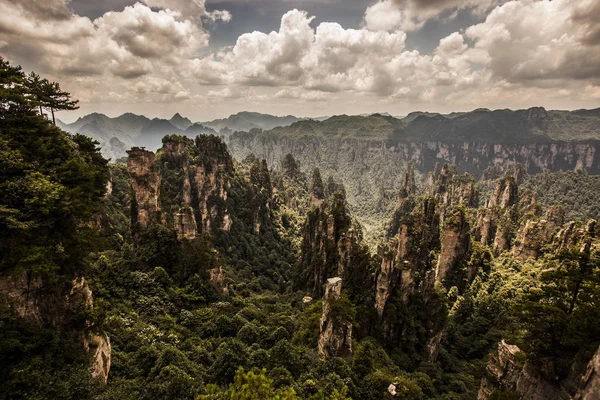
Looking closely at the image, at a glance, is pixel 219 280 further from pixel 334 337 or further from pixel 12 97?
pixel 12 97

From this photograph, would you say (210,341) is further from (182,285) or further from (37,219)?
(37,219)

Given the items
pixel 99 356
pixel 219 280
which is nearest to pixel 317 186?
pixel 219 280

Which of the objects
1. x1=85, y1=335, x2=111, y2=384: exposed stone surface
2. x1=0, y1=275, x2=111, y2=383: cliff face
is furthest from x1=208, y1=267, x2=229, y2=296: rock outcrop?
x1=0, y1=275, x2=111, y2=383: cliff face

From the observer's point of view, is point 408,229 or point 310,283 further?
point 310,283

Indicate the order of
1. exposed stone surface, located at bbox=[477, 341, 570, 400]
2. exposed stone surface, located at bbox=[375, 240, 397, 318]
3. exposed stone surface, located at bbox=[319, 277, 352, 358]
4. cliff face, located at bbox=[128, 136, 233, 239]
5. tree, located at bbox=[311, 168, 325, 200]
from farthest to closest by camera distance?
tree, located at bbox=[311, 168, 325, 200]
cliff face, located at bbox=[128, 136, 233, 239]
exposed stone surface, located at bbox=[375, 240, 397, 318]
exposed stone surface, located at bbox=[319, 277, 352, 358]
exposed stone surface, located at bbox=[477, 341, 570, 400]

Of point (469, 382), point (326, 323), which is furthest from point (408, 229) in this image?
point (326, 323)

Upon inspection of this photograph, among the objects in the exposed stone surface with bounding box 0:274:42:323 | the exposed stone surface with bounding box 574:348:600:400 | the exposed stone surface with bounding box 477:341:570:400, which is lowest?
the exposed stone surface with bounding box 477:341:570:400

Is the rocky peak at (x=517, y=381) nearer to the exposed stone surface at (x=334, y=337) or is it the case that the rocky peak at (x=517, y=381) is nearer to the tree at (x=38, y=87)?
the exposed stone surface at (x=334, y=337)

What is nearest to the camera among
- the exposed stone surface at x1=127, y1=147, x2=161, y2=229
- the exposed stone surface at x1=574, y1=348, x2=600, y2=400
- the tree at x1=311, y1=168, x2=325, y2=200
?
the exposed stone surface at x1=574, y1=348, x2=600, y2=400

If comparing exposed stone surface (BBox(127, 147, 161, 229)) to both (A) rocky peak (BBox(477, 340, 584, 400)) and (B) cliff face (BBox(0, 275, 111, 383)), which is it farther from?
(A) rocky peak (BBox(477, 340, 584, 400))
